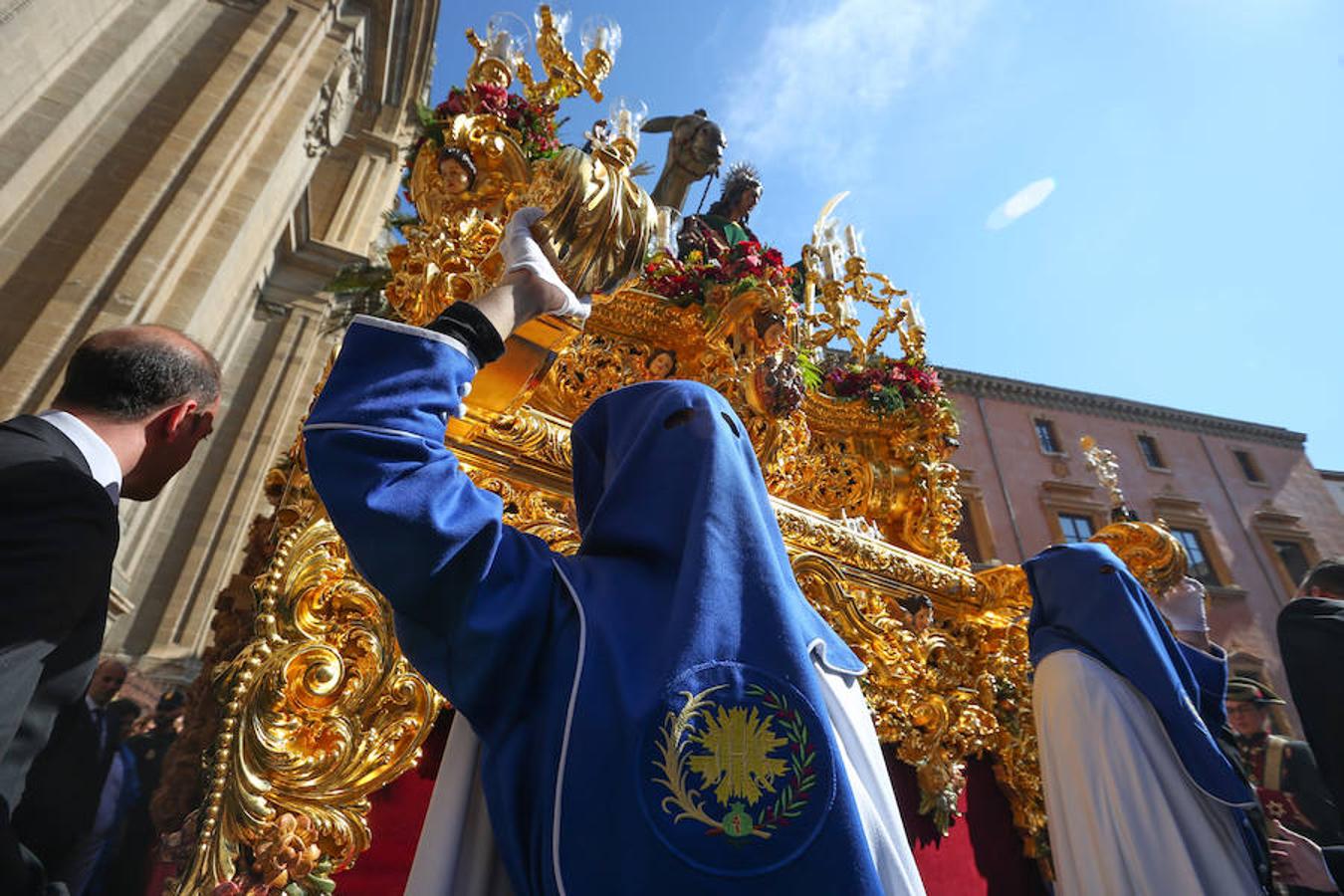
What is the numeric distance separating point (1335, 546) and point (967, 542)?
13980mm

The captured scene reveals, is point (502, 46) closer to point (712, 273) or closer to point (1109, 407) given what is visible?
point (712, 273)

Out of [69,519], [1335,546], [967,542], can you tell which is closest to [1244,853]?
[69,519]

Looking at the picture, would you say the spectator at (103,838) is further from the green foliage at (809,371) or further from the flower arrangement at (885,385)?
the flower arrangement at (885,385)

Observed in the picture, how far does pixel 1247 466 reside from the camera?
2416 centimetres

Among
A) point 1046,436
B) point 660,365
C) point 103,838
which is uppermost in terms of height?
point 1046,436

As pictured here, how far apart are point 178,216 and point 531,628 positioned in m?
6.23

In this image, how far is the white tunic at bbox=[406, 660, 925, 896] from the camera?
926 millimetres

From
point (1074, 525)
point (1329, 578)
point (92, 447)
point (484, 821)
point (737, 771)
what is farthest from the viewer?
point (1074, 525)

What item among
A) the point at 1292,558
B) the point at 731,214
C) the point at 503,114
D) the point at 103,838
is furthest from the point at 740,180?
the point at 1292,558

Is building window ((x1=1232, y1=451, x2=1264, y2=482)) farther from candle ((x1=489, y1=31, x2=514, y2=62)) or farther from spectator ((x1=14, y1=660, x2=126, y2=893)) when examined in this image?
spectator ((x1=14, y1=660, x2=126, y2=893))

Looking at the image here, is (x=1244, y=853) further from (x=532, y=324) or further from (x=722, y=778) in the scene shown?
(x=532, y=324)

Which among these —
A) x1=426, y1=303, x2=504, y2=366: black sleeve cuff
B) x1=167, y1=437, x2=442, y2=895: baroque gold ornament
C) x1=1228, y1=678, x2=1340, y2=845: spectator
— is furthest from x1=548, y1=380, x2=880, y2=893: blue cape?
x1=1228, y1=678, x2=1340, y2=845: spectator

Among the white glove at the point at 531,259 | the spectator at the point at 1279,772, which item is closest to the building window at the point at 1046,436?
the spectator at the point at 1279,772

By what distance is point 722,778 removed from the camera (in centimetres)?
86
